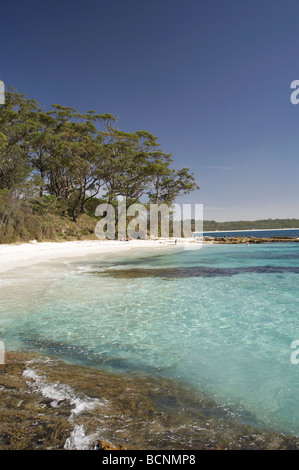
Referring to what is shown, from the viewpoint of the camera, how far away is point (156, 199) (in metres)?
42.4

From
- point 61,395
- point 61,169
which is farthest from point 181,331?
point 61,169

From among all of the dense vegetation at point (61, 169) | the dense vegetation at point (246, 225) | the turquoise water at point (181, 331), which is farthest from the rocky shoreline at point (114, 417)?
the dense vegetation at point (246, 225)

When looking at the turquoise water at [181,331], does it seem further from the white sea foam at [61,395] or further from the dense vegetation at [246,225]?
the dense vegetation at [246,225]

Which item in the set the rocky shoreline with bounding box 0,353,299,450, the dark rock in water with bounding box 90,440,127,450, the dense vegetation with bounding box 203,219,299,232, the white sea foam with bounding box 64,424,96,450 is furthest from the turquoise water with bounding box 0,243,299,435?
the dense vegetation with bounding box 203,219,299,232

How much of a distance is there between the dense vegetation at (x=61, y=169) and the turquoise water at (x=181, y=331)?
15880mm

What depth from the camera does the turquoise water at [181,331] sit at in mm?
3324

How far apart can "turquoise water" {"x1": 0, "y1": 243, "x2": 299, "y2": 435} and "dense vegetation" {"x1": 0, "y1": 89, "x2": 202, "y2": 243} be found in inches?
625

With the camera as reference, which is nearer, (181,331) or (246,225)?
(181,331)

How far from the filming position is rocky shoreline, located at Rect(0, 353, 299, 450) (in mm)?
2195

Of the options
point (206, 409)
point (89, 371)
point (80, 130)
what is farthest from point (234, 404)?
point (80, 130)

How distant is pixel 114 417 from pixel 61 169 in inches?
1344

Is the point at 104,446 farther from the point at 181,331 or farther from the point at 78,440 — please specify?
the point at 181,331

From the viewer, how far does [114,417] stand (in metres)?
2.52

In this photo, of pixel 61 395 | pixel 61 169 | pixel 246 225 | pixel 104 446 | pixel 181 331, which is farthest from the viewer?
pixel 246 225
